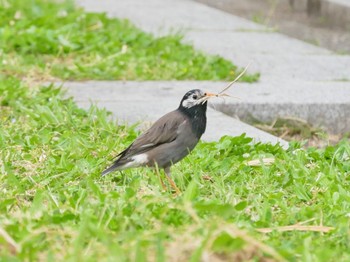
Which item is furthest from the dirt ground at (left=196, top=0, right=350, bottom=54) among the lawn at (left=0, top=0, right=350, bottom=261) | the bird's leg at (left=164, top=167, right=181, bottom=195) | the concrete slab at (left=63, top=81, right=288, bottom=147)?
the bird's leg at (left=164, top=167, right=181, bottom=195)

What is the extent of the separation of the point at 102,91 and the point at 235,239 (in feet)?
13.2

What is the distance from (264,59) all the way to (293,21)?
3.43 metres

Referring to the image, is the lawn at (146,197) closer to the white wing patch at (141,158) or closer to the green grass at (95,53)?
the white wing patch at (141,158)

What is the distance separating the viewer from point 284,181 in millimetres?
5145

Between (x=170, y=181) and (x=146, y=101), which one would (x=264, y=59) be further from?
(x=170, y=181)

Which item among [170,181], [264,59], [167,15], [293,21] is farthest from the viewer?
[293,21]

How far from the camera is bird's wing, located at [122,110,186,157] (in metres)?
5.15

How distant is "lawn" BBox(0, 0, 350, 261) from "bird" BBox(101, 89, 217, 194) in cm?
9

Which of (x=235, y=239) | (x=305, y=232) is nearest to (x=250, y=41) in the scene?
(x=305, y=232)

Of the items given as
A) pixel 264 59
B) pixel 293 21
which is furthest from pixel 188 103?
pixel 293 21

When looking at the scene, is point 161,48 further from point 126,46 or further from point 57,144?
point 57,144

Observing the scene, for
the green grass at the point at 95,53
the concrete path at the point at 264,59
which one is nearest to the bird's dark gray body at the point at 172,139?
the concrete path at the point at 264,59

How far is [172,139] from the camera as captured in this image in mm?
5168

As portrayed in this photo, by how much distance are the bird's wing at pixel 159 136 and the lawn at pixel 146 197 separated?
0.13m
